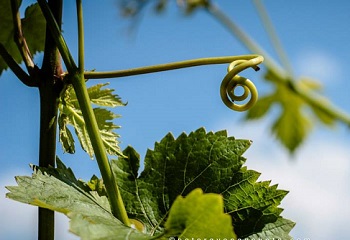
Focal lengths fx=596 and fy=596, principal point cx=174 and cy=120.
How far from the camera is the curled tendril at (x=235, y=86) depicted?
31.0 inches

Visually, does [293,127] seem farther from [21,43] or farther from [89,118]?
[21,43]

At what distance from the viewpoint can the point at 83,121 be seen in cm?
90

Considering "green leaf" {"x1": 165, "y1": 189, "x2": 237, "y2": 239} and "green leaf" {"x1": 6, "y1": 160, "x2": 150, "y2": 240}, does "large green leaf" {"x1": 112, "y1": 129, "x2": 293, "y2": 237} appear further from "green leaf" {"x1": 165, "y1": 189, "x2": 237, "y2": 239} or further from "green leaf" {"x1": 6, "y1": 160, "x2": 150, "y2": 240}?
"green leaf" {"x1": 165, "y1": 189, "x2": 237, "y2": 239}

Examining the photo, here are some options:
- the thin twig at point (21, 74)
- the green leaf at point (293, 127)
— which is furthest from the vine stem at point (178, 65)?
the green leaf at point (293, 127)

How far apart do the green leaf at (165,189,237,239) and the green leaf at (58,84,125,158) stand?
278 millimetres

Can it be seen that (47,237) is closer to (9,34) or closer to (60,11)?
(60,11)

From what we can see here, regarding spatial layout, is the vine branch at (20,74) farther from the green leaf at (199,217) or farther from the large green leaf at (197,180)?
the green leaf at (199,217)

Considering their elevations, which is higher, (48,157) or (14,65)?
(14,65)

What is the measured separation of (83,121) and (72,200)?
208mm

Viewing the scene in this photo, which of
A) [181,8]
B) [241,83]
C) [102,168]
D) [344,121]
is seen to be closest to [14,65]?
[102,168]

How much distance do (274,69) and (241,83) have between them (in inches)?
12.3

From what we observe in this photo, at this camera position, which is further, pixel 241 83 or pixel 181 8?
pixel 241 83

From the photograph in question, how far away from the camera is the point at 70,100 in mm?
889

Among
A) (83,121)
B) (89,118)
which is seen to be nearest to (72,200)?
(89,118)
